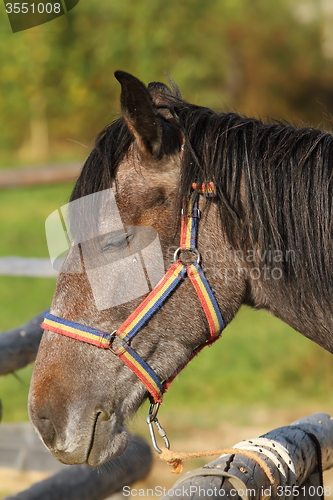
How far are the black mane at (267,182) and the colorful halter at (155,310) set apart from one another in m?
0.10

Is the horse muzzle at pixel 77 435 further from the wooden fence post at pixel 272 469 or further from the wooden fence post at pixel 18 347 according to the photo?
the wooden fence post at pixel 18 347

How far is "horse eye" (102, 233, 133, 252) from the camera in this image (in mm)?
1965

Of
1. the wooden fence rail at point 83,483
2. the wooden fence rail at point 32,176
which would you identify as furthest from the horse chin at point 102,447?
the wooden fence rail at point 32,176

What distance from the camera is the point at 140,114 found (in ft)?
6.21

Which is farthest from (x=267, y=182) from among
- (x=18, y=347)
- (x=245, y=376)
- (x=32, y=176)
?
(x=32, y=176)

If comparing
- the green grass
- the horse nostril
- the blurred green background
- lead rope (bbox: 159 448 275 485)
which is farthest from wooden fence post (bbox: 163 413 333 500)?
the blurred green background

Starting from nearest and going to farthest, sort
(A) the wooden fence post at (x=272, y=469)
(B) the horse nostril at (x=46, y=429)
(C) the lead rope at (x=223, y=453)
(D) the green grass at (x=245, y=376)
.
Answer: (A) the wooden fence post at (x=272, y=469) < (C) the lead rope at (x=223, y=453) < (B) the horse nostril at (x=46, y=429) < (D) the green grass at (x=245, y=376)

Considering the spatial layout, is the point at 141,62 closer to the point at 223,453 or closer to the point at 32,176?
the point at 32,176

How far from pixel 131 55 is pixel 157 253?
23.0m

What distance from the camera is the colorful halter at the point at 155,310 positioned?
1936 mm

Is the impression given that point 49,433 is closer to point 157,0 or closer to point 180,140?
point 180,140

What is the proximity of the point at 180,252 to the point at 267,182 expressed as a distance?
0.43 metres

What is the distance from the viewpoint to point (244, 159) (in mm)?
2004

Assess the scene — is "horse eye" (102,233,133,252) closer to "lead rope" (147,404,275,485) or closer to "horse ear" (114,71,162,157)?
"horse ear" (114,71,162,157)
